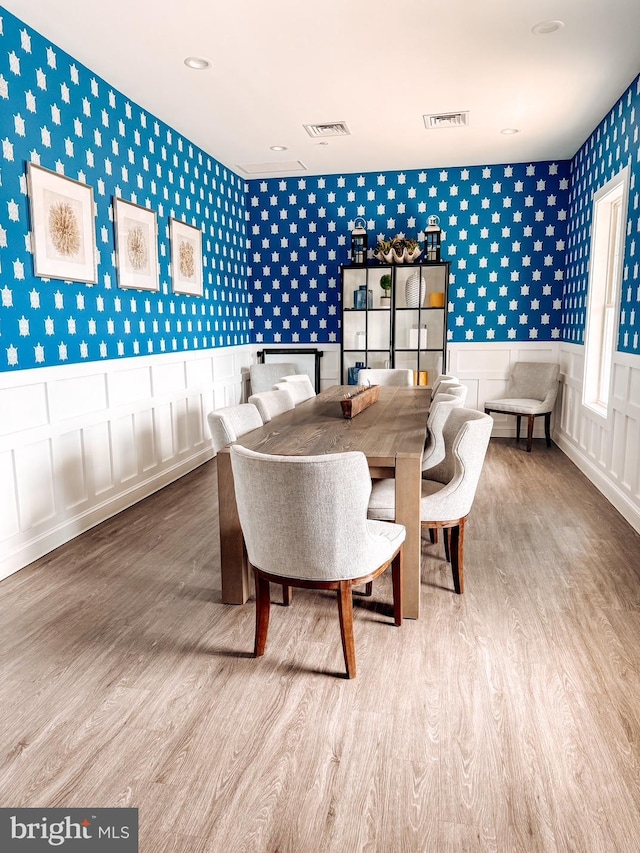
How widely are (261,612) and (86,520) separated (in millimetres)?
1929

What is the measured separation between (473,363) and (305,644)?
15.5ft

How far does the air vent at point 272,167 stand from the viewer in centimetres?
600

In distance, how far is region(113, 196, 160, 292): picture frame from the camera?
4094 mm

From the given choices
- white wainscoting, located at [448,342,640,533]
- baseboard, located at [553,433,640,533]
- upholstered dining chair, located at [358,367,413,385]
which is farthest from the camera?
upholstered dining chair, located at [358,367,413,385]

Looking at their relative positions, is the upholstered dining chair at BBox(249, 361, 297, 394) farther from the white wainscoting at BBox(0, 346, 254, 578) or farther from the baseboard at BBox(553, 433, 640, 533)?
the baseboard at BBox(553, 433, 640, 533)

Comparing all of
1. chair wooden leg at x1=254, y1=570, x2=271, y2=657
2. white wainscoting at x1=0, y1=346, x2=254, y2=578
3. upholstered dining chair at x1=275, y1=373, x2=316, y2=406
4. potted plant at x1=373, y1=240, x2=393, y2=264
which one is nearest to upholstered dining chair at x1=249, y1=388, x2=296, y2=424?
upholstered dining chair at x1=275, y1=373, x2=316, y2=406

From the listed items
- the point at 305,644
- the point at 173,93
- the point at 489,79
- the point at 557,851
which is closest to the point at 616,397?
the point at 489,79

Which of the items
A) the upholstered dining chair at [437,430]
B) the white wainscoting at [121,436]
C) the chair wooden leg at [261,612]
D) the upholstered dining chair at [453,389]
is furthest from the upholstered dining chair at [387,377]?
the chair wooden leg at [261,612]

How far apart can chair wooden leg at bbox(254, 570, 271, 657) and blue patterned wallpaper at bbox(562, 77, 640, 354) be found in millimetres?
2860

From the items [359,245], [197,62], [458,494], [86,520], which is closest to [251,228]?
[359,245]

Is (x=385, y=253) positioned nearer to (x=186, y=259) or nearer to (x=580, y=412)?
(x=186, y=259)

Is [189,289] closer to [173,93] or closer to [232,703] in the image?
[173,93]

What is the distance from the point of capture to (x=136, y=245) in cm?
431

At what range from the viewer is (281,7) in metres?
3.02
